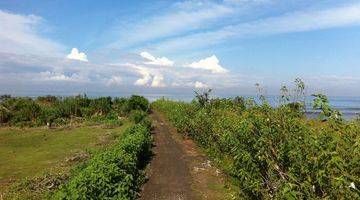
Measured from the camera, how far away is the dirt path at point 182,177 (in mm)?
13648

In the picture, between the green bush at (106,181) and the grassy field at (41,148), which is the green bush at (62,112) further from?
the green bush at (106,181)

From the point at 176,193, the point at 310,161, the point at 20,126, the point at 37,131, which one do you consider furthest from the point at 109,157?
the point at 20,126

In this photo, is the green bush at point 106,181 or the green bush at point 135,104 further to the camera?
the green bush at point 135,104

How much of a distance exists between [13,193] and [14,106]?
31.1 m

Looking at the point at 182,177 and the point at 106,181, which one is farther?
the point at 182,177

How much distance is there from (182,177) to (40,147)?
11.6m

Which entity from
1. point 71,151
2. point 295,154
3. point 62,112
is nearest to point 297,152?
point 295,154

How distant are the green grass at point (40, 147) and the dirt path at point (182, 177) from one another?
14.3 ft

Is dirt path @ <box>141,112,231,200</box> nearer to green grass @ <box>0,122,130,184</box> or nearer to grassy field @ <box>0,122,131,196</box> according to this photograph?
grassy field @ <box>0,122,131,196</box>

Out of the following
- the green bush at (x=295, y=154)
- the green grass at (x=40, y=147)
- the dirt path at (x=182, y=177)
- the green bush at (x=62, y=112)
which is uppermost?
the green bush at (x=295, y=154)

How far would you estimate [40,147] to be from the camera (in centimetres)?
2405

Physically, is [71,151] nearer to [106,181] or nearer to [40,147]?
[40,147]

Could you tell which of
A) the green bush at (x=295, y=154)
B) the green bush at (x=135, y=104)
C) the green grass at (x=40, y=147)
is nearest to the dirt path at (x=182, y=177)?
the green bush at (x=295, y=154)

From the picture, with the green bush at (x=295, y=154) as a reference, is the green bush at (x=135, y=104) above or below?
below
